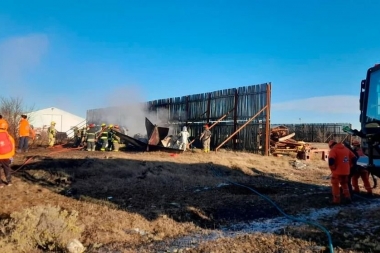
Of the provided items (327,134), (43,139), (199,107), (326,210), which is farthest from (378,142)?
(327,134)

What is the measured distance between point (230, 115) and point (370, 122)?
9.65 meters

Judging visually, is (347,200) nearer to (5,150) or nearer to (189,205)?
(189,205)

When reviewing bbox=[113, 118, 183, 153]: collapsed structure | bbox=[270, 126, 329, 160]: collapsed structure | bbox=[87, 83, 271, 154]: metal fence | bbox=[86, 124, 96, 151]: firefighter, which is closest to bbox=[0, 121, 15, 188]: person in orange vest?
bbox=[113, 118, 183, 153]: collapsed structure

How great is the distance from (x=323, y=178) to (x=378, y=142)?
5.46 m

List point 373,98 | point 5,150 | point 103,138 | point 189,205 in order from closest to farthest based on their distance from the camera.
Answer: point 373,98 < point 189,205 < point 5,150 < point 103,138

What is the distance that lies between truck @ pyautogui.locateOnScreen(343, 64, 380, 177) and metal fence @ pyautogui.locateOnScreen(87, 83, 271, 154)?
744 centimetres

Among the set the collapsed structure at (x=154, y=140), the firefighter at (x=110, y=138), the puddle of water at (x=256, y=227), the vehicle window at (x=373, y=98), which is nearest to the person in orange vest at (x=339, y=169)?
the puddle of water at (x=256, y=227)

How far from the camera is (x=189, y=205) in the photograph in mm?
6453

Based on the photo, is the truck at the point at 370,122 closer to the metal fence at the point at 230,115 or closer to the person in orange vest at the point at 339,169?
the person in orange vest at the point at 339,169

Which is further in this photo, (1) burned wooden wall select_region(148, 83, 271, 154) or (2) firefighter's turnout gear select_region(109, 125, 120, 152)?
(2) firefighter's turnout gear select_region(109, 125, 120, 152)

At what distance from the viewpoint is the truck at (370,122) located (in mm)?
5621

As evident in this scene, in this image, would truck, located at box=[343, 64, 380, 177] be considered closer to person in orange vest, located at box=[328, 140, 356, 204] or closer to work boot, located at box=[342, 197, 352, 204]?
person in orange vest, located at box=[328, 140, 356, 204]

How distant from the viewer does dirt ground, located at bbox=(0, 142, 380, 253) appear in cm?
449

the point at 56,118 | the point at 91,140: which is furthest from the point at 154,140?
the point at 56,118
